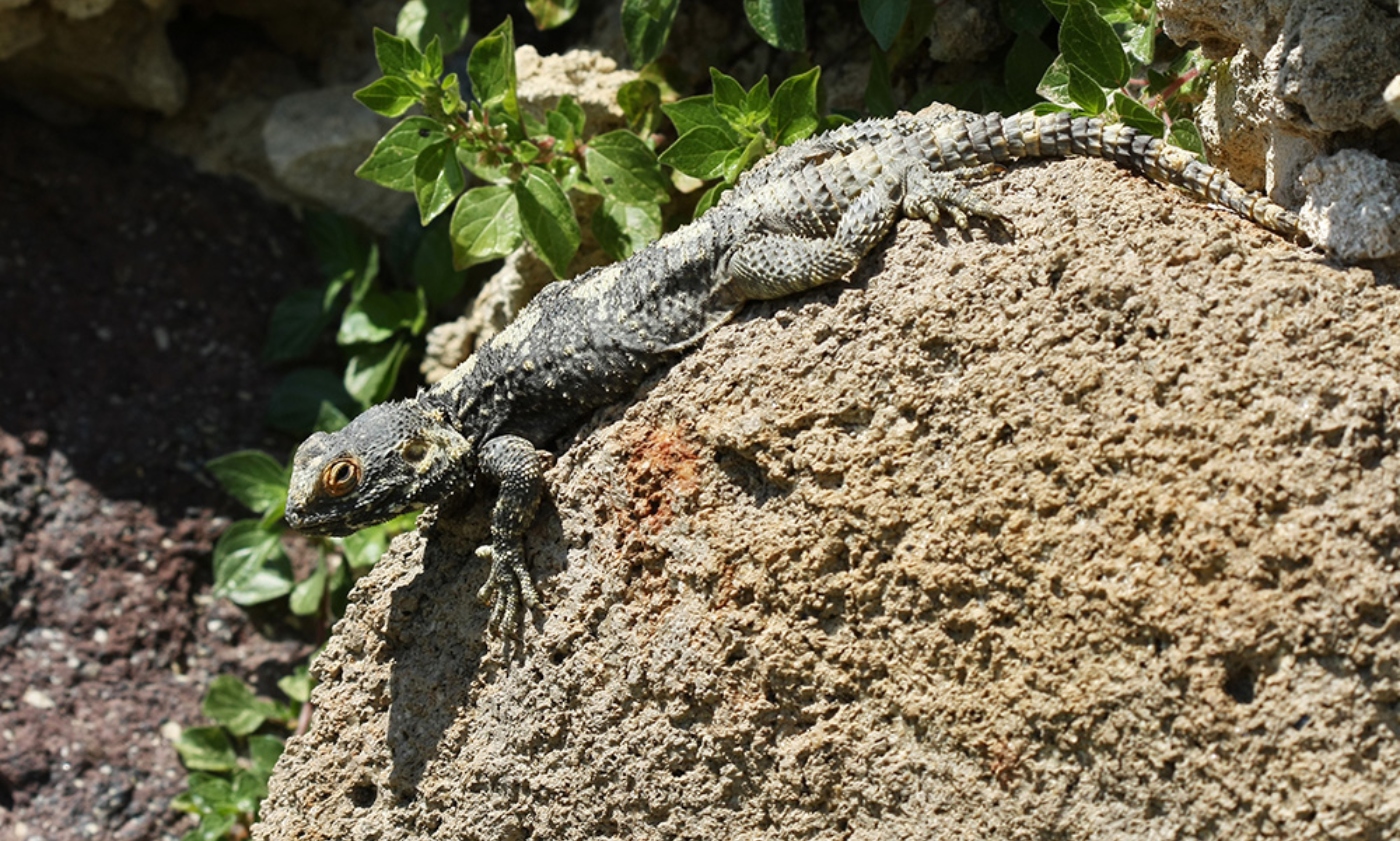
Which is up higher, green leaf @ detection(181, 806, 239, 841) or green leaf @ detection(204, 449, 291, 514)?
green leaf @ detection(204, 449, 291, 514)

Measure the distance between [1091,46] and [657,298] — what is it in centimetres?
172

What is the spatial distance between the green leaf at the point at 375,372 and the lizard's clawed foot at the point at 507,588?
2733 millimetres

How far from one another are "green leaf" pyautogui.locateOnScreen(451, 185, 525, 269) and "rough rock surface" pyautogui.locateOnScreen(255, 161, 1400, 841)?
1.28 m

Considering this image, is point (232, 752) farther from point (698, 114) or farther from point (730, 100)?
point (730, 100)

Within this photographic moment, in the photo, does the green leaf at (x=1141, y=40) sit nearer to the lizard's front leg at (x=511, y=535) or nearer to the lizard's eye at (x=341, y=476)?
the lizard's front leg at (x=511, y=535)

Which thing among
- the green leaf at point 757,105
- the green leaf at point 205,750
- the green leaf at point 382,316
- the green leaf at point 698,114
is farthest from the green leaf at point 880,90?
the green leaf at point 205,750

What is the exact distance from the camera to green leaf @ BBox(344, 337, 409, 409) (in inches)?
273

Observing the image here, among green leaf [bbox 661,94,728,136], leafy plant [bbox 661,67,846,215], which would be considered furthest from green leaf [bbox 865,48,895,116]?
green leaf [bbox 661,94,728,136]

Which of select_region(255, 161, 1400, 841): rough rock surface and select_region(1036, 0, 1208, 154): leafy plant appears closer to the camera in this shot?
select_region(255, 161, 1400, 841): rough rock surface

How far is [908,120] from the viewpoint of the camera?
450cm

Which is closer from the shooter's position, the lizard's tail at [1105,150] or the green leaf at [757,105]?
the lizard's tail at [1105,150]

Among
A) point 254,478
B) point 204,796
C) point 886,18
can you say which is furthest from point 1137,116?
point 204,796

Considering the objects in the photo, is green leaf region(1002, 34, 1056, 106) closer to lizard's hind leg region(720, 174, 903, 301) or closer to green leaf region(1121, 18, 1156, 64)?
green leaf region(1121, 18, 1156, 64)

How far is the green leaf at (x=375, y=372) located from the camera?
6922 millimetres
